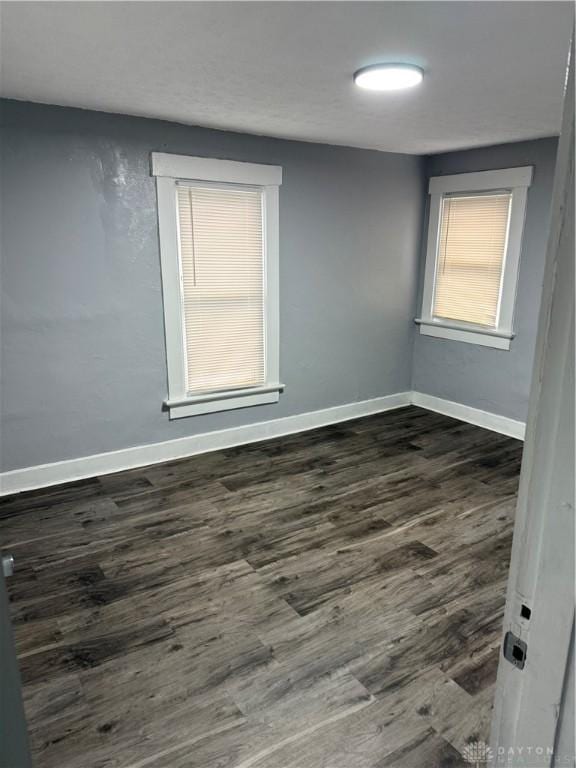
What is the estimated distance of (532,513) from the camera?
0.73 meters

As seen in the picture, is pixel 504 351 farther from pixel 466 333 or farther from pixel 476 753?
pixel 476 753

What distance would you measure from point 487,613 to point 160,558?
5.20ft

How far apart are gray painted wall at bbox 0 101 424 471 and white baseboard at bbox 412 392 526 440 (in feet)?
3.52

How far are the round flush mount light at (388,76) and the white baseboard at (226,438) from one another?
8.45 feet

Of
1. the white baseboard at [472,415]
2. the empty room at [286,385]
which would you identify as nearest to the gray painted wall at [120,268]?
the empty room at [286,385]

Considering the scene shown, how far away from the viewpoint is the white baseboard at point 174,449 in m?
3.29

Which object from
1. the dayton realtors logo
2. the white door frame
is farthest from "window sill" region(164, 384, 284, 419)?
the white door frame

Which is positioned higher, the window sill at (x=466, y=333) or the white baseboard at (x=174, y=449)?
the window sill at (x=466, y=333)

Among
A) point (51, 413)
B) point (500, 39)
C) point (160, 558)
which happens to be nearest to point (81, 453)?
point (51, 413)

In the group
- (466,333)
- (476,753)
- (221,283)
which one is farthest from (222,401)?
(476,753)

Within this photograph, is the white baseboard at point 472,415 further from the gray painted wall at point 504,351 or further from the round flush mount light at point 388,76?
the round flush mount light at point 388,76

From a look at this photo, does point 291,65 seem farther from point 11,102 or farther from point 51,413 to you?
point 51,413

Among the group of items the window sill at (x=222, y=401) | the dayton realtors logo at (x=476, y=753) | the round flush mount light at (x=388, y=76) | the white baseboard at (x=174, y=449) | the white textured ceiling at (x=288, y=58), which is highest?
the white textured ceiling at (x=288, y=58)

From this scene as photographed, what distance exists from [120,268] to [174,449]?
4.40 ft
